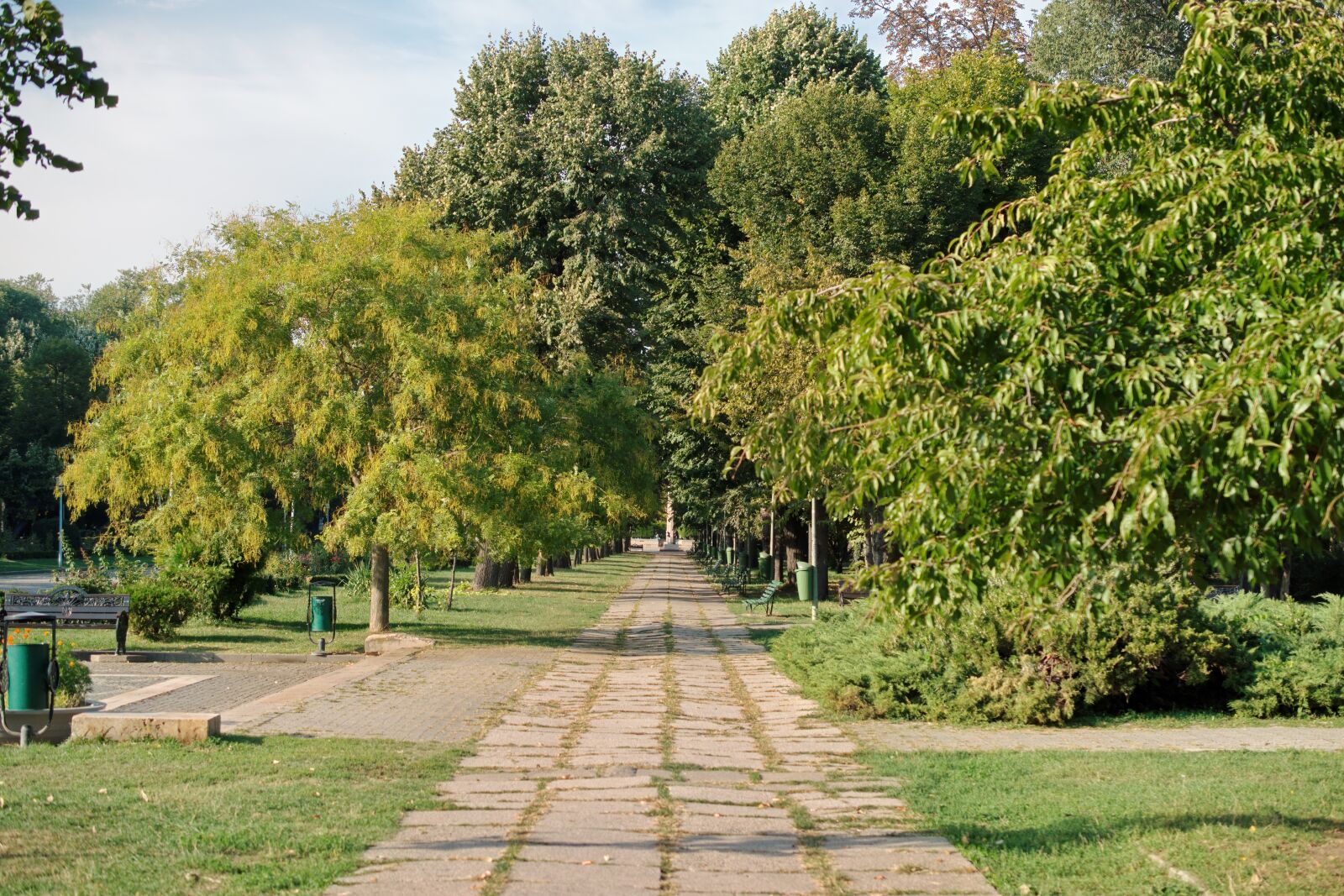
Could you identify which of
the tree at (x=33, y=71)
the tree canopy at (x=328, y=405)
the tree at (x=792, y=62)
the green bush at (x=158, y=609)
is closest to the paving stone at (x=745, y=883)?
the tree at (x=33, y=71)

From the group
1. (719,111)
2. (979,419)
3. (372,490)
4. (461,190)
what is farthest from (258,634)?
(719,111)

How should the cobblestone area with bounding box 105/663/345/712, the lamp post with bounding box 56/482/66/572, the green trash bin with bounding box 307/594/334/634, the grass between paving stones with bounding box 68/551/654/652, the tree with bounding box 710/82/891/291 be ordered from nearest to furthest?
the cobblestone area with bounding box 105/663/345/712 → the grass between paving stones with bounding box 68/551/654/652 → the green trash bin with bounding box 307/594/334/634 → the lamp post with bounding box 56/482/66/572 → the tree with bounding box 710/82/891/291

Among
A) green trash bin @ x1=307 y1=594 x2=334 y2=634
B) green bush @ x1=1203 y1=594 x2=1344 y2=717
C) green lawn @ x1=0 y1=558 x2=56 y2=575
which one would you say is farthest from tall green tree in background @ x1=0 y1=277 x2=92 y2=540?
green bush @ x1=1203 y1=594 x2=1344 y2=717

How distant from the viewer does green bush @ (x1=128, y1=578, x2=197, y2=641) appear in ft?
64.0

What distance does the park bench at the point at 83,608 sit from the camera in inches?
676

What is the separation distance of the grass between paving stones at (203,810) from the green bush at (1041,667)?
4942 mm

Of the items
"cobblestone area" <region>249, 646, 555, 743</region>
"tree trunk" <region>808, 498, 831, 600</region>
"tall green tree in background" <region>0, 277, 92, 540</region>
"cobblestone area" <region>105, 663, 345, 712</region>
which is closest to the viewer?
"cobblestone area" <region>249, 646, 555, 743</region>

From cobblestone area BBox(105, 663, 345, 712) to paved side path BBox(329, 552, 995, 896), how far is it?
10.8 ft

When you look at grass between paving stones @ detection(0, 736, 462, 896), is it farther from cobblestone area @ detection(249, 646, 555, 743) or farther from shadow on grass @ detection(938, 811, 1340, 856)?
shadow on grass @ detection(938, 811, 1340, 856)

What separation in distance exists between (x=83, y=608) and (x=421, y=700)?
22.7ft

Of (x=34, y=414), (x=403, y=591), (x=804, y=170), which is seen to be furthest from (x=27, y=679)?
(x=34, y=414)

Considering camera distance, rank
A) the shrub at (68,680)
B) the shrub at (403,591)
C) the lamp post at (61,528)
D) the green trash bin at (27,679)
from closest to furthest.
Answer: the green trash bin at (27,679)
the shrub at (68,680)
the shrub at (403,591)
the lamp post at (61,528)

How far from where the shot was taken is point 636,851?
671cm

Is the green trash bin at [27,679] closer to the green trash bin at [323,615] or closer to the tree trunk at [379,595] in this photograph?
the tree trunk at [379,595]
